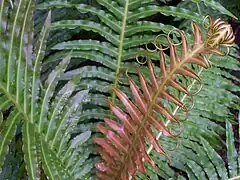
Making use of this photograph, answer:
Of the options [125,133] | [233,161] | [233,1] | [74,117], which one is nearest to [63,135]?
[74,117]

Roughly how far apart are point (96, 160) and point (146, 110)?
0.32m

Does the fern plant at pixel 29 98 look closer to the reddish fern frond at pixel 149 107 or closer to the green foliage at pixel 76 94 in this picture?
the green foliage at pixel 76 94

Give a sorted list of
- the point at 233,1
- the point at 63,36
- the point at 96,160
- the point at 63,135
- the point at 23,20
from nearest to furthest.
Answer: the point at 23,20 < the point at 63,135 < the point at 96,160 < the point at 63,36 < the point at 233,1

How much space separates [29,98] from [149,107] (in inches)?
10.4

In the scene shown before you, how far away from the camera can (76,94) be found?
3.37 feet

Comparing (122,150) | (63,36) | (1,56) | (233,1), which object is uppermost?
(233,1)

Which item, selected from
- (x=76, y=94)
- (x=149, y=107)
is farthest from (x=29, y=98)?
(x=149, y=107)

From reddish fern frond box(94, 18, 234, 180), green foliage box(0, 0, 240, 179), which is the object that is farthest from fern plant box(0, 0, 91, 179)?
reddish fern frond box(94, 18, 234, 180)

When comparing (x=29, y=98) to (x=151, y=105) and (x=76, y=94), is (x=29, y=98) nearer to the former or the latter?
(x=76, y=94)

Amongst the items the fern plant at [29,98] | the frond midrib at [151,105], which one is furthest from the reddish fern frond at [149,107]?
the fern plant at [29,98]

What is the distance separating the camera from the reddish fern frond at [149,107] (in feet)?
2.57

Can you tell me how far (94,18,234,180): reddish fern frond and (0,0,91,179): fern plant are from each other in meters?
0.11

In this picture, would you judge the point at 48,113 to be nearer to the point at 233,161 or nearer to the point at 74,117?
the point at 74,117

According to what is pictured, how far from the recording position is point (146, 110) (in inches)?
36.0
